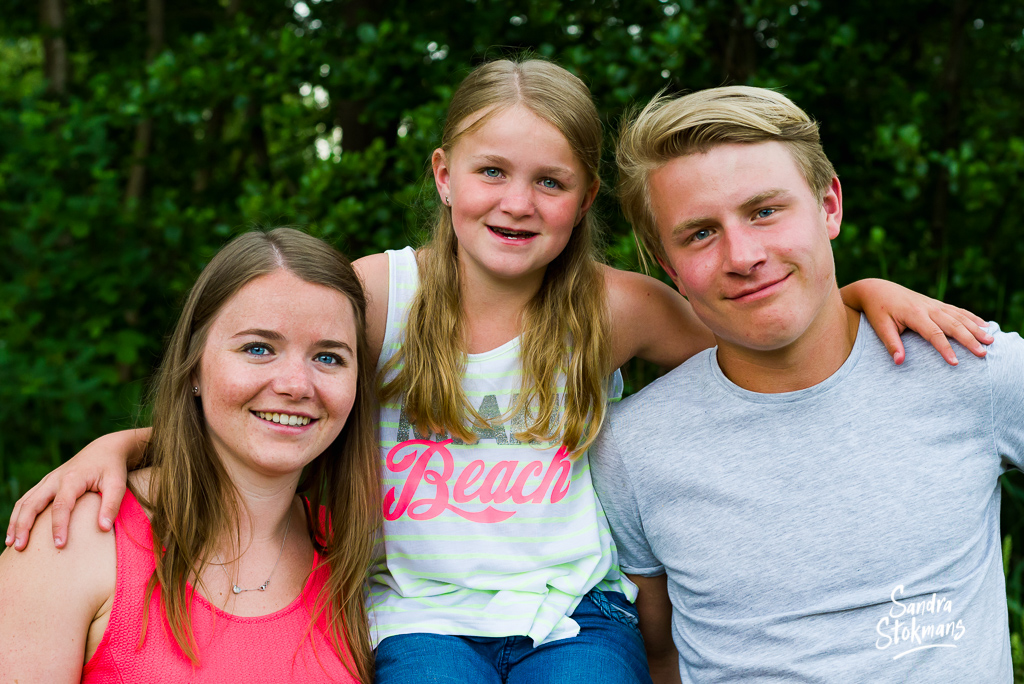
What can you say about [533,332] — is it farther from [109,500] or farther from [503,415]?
[109,500]

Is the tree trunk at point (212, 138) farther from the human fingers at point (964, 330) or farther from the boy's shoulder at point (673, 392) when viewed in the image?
the human fingers at point (964, 330)

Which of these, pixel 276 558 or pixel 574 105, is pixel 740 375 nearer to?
pixel 574 105

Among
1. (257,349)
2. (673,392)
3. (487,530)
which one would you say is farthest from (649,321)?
(257,349)

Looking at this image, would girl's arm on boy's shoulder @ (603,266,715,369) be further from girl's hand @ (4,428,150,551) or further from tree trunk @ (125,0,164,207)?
tree trunk @ (125,0,164,207)

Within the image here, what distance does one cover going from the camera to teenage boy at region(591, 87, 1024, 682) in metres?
1.91

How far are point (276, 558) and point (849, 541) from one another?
4.33 feet

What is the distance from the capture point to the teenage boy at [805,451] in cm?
191

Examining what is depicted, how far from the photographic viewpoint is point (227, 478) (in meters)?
2.04

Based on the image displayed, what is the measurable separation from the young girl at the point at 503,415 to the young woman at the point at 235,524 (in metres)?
0.15

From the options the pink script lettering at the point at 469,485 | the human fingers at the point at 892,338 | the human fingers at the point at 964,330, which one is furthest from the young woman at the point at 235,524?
the human fingers at the point at 964,330

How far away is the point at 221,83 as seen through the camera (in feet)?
12.2

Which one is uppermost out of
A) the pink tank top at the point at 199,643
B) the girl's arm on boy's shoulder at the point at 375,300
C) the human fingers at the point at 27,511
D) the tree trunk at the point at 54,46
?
the tree trunk at the point at 54,46

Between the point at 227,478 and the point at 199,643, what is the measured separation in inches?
14.7

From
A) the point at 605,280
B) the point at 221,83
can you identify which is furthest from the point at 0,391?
the point at 605,280
